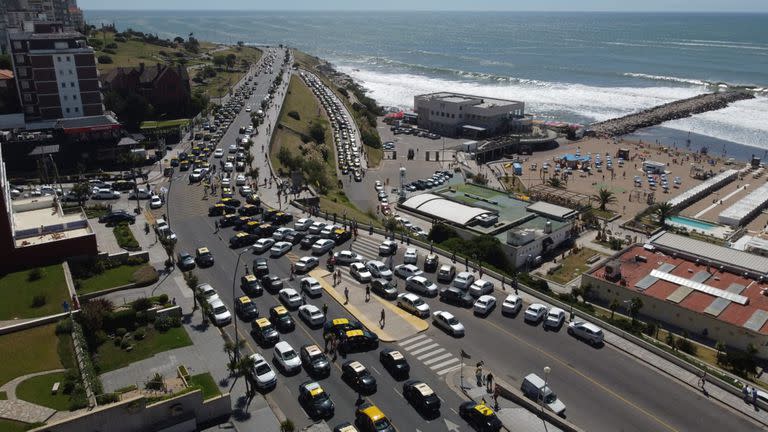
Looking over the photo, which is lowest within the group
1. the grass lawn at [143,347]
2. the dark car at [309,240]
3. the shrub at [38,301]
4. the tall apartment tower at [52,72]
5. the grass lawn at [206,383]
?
the dark car at [309,240]

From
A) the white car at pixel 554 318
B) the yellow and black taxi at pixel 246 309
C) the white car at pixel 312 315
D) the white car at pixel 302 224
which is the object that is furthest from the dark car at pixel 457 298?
→ the white car at pixel 302 224

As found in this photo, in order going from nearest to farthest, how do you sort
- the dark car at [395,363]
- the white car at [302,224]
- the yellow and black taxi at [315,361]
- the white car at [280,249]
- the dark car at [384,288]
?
the dark car at [395,363], the yellow and black taxi at [315,361], the dark car at [384,288], the white car at [280,249], the white car at [302,224]

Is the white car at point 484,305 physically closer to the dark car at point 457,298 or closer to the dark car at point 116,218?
the dark car at point 457,298

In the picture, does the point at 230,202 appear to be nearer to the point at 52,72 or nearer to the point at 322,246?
the point at 322,246

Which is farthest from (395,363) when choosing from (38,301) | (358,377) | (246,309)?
(38,301)

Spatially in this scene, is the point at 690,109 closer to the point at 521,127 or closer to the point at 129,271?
the point at 521,127

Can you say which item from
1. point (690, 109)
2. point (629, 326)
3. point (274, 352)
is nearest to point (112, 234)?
point (274, 352)

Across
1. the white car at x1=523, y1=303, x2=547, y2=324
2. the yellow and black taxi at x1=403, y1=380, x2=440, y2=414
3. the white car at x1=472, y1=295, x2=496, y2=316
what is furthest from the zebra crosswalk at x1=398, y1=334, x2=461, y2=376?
the white car at x1=523, y1=303, x2=547, y2=324

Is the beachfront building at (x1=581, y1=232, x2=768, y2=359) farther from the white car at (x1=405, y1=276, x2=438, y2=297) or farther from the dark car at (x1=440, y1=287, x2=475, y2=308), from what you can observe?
the white car at (x1=405, y1=276, x2=438, y2=297)
